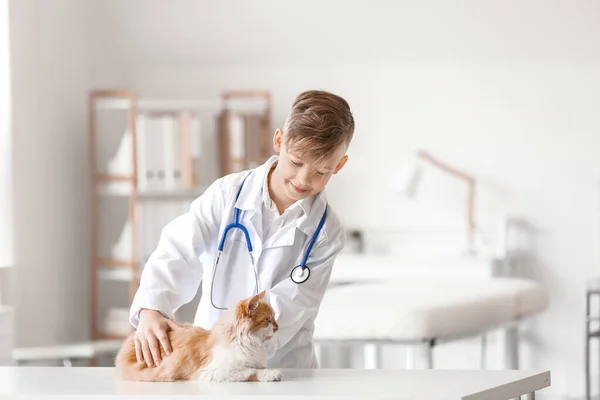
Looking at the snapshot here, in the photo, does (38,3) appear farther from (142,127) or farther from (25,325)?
(25,325)

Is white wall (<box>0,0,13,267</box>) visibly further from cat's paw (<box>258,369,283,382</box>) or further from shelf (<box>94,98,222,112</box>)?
cat's paw (<box>258,369,283,382</box>)

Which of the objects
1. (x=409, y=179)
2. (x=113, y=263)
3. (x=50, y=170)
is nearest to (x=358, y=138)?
(x=409, y=179)

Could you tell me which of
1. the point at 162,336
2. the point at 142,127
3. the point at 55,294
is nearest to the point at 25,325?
the point at 55,294

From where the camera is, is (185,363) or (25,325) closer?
(185,363)

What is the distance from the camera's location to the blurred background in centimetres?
462

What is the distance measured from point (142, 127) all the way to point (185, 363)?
10.5ft

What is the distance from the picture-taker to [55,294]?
4.68 m

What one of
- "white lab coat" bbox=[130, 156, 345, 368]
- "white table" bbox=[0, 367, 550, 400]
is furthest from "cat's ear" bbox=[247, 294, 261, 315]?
"white lab coat" bbox=[130, 156, 345, 368]

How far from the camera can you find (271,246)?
182cm

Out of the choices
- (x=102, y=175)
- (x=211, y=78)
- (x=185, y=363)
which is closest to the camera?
(x=185, y=363)

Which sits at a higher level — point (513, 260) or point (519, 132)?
point (519, 132)

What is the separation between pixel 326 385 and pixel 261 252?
0.40 meters

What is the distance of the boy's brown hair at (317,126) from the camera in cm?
165

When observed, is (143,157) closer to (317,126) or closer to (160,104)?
(160,104)
